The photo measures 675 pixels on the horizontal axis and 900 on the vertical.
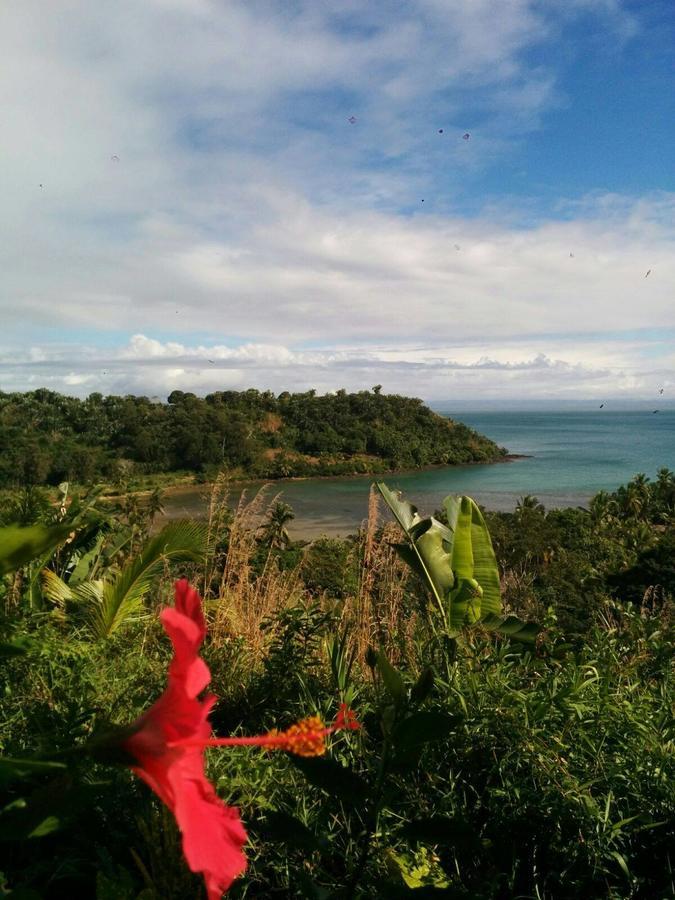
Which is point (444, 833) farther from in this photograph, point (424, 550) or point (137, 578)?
point (137, 578)

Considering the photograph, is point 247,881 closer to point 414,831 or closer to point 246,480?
point 414,831

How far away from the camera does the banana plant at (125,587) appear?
3848mm

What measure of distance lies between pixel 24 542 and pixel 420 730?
0.68 m

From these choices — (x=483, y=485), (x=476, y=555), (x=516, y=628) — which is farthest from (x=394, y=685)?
(x=483, y=485)

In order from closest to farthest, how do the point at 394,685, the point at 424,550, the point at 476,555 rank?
the point at 394,685 < the point at 424,550 < the point at 476,555

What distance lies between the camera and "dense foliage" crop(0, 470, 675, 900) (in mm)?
1044

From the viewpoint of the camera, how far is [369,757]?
2.34 metres

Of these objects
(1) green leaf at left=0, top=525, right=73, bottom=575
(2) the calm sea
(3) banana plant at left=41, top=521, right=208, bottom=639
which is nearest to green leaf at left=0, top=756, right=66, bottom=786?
(1) green leaf at left=0, top=525, right=73, bottom=575

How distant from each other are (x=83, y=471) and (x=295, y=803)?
4217cm

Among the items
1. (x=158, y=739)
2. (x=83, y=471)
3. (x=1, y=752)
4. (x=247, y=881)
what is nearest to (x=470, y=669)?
(x=247, y=881)

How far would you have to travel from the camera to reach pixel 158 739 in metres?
0.58

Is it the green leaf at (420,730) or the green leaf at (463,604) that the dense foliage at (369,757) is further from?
the green leaf at (463,604)

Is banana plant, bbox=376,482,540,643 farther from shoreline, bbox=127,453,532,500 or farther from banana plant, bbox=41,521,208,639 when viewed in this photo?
A: shoreline, bbox=127,453,532,500

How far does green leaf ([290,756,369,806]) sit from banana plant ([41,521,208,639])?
3025 millimetres
